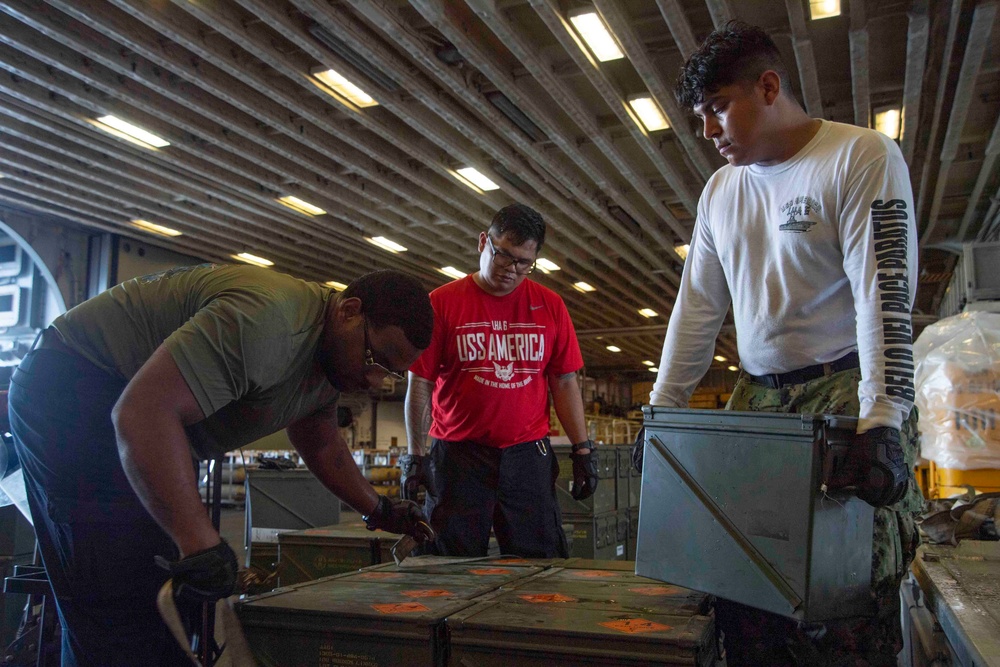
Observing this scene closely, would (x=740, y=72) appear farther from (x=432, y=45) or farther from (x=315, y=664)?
(x=432, y=45)

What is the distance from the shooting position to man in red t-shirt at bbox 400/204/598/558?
9.65 feet

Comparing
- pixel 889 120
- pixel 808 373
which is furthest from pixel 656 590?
pixel 889 120

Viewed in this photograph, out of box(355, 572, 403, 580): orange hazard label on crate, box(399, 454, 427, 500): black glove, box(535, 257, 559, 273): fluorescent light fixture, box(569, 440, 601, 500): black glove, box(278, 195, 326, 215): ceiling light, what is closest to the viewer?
box(355, 572, 403, 580): orange hazard label on crate

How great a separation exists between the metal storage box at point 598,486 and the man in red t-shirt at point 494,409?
2.87 meters

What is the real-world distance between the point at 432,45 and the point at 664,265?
7.54 meters

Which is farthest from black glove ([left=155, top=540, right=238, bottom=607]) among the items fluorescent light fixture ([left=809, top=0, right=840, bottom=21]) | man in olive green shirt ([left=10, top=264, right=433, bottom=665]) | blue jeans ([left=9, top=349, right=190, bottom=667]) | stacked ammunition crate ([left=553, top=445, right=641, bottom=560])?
fluorescent light fixture ([left=809, top=0, right=840, bottom=21])

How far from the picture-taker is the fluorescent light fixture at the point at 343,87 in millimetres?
6160

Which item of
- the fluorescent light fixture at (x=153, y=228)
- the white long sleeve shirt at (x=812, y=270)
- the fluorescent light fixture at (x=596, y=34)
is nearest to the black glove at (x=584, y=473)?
the white long sleeve shirt at (x=812, y=270)

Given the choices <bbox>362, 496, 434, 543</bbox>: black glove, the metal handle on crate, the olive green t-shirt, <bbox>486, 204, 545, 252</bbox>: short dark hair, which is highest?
<bbox>486, 204, 545, 252</bbox>: short dark hair

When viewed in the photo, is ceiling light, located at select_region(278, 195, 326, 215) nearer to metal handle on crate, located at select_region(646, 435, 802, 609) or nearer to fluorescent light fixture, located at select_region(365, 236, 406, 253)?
fluorescent light fixture, located at select_region(365, 236, 406, 253)

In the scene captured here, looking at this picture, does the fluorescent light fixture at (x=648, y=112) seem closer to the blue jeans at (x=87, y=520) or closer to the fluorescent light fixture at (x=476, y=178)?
the fluorescent light fixture at (x=476, y=178)

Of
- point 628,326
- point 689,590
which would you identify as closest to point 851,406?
point 689,590

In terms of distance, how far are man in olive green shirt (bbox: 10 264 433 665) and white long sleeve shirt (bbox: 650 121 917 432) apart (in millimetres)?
901

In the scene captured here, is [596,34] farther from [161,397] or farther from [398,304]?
[161,397]
